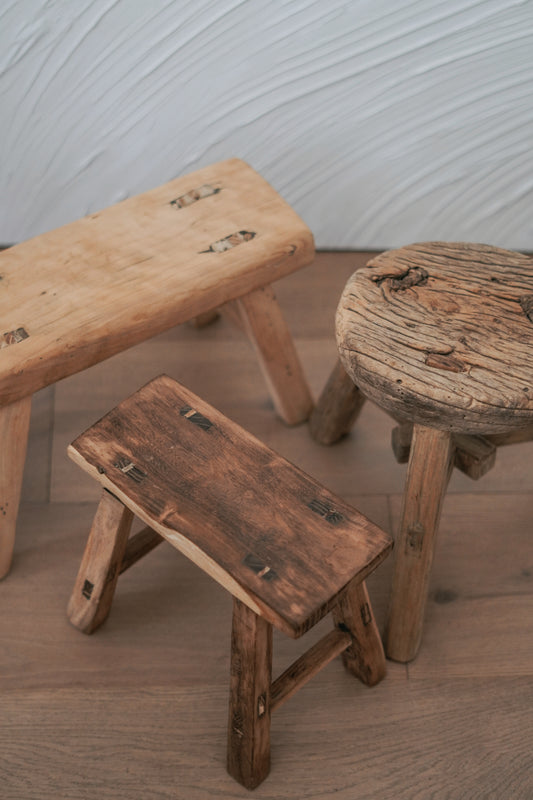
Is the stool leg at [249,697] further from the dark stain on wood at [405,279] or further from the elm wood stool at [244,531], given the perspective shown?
the dark stain on wood at [405,279]

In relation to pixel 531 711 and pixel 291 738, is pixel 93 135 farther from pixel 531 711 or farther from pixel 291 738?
pixel 531 711

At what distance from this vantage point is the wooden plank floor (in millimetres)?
1241

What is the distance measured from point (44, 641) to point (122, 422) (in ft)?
1.35

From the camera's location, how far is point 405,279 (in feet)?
4.22

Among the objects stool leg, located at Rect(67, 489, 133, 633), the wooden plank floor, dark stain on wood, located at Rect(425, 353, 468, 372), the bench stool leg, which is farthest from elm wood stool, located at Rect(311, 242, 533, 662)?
the bench stool leg

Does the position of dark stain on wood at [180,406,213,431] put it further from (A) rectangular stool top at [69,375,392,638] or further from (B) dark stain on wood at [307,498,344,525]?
(B) dark stain on wood at [307,498,344,525]

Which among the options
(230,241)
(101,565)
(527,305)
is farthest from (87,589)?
(527,305)

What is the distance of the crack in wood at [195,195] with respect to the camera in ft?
4.87

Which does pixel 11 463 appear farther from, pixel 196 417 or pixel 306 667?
pixel 306 667

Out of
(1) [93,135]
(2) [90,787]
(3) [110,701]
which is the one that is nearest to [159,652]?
(3) [110,701]

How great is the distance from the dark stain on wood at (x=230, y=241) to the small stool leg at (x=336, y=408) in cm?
26

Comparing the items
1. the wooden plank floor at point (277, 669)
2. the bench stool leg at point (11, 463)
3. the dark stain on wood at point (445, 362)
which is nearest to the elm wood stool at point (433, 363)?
the dark stain on wood at point (445, 362)

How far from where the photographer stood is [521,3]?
167cm

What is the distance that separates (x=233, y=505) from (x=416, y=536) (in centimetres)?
30
